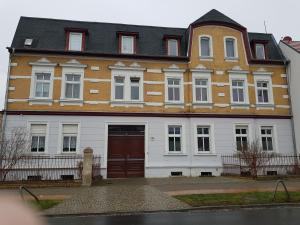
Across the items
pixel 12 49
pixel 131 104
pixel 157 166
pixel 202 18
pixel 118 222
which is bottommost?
pixel 118 222

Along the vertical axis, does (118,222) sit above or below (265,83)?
below

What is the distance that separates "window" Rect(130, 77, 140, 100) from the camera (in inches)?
851

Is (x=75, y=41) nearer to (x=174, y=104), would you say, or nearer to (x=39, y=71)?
(x=39, y=71)

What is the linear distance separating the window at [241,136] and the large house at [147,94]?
0.07m

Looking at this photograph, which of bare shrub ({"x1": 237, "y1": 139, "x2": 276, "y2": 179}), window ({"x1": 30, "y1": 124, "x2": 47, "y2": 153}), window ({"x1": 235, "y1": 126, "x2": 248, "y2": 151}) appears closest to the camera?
bare shrub ({"x1": 237, "y1": 139, "x2": 276, "y2": 179})

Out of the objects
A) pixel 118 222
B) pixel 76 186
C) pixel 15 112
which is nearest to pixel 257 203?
pixel 118 222

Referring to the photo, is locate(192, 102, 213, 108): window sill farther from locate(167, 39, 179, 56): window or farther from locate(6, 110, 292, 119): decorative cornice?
locate(167, 39, 179, 56): window

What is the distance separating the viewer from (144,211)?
32.1 feet

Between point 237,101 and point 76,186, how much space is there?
13.5 metres

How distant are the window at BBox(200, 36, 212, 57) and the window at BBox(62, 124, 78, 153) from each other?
36.1 feet

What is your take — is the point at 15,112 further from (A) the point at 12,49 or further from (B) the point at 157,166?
(B) the point at 157,166

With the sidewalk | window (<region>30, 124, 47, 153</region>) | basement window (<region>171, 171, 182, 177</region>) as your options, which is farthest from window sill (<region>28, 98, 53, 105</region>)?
basement window (<region>171, 171, 182, 177</region>)

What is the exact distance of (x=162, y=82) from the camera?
71.8 feet

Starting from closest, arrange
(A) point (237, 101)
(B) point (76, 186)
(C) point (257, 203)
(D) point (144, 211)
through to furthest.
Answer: (D) point (144, 211), (C) point (257, 203), (B) point (76, 186), (A) point (237, 101)
